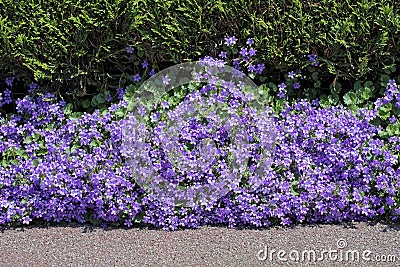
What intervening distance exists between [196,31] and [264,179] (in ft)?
3.72

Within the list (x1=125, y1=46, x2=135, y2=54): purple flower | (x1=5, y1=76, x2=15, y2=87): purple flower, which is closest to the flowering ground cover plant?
(x1=125, y1=46, x2=135, y2=54): purple flower

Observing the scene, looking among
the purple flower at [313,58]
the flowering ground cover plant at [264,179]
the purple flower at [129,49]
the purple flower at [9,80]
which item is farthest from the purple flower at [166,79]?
the purple flower at [9,80]

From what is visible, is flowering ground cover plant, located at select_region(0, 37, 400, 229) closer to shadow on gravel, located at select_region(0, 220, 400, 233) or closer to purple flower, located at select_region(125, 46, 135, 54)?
shadow on gravel, located at select_region(0, 220, 400, 233)

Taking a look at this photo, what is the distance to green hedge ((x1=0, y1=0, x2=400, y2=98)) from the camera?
178 inches

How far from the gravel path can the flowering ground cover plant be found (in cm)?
9

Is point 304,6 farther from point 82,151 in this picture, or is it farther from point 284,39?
point 82,151

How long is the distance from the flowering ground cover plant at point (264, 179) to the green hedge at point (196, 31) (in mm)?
172

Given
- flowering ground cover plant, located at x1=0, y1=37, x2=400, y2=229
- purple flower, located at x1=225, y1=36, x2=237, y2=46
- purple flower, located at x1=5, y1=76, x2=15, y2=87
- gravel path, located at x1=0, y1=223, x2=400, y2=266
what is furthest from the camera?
purple flower, located at x1=5, y1=76, x2=15, y2=87

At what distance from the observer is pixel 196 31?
4.63 m

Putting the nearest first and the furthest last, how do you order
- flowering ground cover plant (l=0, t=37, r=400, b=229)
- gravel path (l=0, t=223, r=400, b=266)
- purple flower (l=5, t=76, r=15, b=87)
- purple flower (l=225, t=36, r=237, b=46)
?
gravel path (l=0, t=223, r=400, b=266) → flowering ground cover plant (l=0, t=37, r=400, b=229) → purple flower (l=225, t=36, r=237, b=46) → purple flower (l=5, t=76, r=15, b=87)

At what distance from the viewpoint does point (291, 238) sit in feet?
14.4

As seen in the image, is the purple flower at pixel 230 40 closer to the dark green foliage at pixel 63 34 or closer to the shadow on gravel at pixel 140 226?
the dark green foliage at pixel 63 34

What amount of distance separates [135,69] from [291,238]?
171 centimetres

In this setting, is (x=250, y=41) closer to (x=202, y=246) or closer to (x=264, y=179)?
(x=264, y=179)
